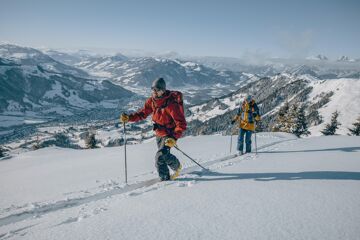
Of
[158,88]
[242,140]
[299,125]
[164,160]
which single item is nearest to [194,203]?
[164,160]

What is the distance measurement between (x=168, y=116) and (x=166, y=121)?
16cm

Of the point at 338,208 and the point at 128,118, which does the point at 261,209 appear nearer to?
the point at 338,208

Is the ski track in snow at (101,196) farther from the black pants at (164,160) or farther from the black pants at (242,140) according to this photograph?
the black pants at (242,140)

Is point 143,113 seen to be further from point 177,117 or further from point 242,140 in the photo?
point 242,140

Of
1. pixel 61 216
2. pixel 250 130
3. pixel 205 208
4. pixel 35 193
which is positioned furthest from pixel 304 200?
pixel 250 130

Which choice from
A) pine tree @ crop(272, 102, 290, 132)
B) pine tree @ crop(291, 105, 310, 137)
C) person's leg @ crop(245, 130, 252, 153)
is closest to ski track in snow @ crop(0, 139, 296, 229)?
person's leg @ crop(245, 130, 252, 153)

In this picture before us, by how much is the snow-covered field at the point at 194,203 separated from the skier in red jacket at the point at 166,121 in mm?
556

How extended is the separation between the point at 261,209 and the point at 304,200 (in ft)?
3.83

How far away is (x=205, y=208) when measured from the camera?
566 centimetres

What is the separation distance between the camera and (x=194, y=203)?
19.6 ft

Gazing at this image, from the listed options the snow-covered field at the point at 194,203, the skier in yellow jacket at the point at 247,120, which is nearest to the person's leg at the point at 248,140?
the skier in yellow jacket at the point at 247,120

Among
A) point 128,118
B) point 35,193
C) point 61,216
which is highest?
point 128,118

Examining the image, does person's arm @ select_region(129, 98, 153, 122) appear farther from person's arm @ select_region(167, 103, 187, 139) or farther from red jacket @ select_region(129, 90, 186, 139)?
person's arm @ select_region(167, 103, 187, 139)

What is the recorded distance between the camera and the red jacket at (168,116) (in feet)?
27.4
